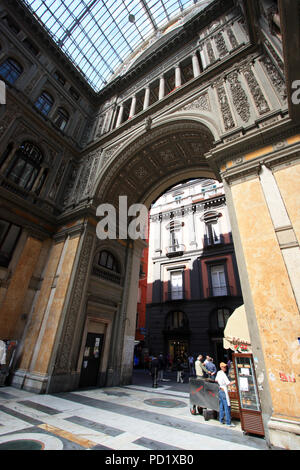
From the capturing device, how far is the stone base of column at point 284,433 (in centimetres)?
360

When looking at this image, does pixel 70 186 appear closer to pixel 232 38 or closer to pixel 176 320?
pixel 232 38

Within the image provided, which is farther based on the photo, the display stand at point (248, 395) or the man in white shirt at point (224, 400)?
the man in white shirt at point (224, 400)

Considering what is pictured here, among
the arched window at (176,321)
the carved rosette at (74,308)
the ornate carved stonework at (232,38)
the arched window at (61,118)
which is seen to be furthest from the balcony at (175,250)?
the ornate carved stonework at (232,38)

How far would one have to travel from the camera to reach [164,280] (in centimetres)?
2128

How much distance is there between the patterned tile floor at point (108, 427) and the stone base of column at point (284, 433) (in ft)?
0.84

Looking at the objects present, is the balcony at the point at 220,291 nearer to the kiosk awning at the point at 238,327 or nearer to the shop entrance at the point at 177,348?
the shop entrance at the point at 177,348

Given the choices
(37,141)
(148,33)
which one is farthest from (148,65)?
(37,141)

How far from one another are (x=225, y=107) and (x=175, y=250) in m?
15.1

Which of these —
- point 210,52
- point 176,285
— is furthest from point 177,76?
point 176,285

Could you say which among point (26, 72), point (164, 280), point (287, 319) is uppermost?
point (26, 72)

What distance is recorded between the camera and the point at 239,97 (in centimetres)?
815

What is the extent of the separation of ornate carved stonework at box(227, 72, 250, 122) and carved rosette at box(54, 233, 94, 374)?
8263 millimetres
